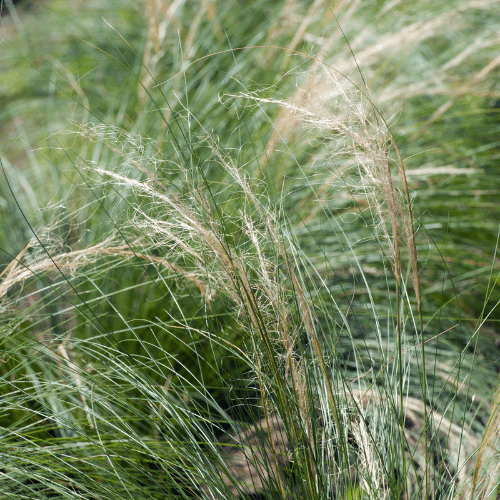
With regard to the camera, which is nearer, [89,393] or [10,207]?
[89,393]

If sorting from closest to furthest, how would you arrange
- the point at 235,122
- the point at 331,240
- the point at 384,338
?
the point at 384,338 → the point at 331,240 → the point at 235,122

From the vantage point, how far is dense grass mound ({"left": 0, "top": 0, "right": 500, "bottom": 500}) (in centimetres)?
84

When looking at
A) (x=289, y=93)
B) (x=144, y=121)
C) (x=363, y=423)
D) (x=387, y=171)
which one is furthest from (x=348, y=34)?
(x=363, y=423)

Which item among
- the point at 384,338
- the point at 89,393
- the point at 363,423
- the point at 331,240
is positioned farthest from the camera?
the point at 331,240

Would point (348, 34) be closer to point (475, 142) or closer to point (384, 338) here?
point (475, 142)

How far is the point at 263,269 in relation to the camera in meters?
0.77

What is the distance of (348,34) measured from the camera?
7.43 feet

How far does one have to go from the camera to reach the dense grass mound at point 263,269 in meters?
0.84

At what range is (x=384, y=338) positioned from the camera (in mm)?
1517

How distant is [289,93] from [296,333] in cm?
140

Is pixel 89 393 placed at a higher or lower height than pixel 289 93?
lower

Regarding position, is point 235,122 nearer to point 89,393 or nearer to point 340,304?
point 340,304

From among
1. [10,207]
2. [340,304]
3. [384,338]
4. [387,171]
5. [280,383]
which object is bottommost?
[384,338]

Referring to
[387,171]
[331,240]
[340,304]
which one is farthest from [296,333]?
[331,240]
